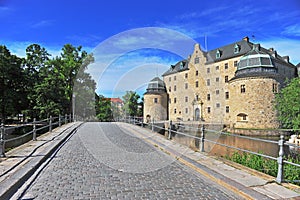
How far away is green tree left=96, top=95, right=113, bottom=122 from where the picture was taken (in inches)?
1677

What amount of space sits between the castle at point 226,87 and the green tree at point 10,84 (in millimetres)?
17322

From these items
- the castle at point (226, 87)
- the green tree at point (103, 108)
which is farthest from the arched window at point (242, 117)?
the green tree at point (103, 108)

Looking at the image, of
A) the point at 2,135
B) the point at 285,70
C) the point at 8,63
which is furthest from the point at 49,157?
the point at 285,70

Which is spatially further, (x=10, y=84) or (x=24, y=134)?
(x=10, y=84)

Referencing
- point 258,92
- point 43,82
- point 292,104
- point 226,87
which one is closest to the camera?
point 292,104

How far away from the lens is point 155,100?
5266 cm

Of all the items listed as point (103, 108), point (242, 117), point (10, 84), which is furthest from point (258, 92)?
point (10, 84)

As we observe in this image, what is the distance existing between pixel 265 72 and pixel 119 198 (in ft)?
126

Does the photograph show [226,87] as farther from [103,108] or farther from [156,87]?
[103,108]

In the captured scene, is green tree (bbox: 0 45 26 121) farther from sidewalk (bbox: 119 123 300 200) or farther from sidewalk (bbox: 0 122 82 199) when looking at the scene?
sidewalk (bbox: 119 123 300 200)

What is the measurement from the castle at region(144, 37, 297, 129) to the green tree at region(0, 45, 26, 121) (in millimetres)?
17322

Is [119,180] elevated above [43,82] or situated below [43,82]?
below

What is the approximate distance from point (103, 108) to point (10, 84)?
16.7m

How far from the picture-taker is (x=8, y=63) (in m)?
29.3
